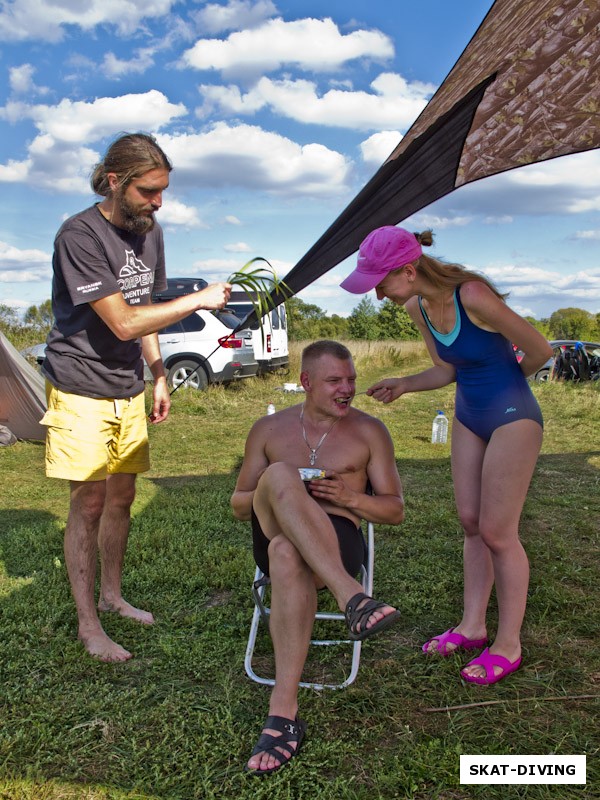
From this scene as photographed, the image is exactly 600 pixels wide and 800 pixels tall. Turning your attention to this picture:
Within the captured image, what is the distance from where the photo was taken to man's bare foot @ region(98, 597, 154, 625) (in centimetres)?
336

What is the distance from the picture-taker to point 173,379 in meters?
11.4

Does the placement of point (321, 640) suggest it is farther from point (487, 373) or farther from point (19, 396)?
point (19, 396)

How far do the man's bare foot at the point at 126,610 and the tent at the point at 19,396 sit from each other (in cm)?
483

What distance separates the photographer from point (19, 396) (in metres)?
7.82

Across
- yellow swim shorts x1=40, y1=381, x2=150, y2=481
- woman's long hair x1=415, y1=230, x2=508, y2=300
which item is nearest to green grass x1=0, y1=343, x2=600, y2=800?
yellow swim shorts x1=40, y1=381, x2=150, y2=481

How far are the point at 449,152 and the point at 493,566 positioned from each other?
1787mm

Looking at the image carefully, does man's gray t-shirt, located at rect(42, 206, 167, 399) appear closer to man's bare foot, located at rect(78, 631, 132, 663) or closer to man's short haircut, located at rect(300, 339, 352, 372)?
man's short haircut, located at rect(300, 339, 352, 372)

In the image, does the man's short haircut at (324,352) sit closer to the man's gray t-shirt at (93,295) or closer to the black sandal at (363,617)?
the man's gray t-shirt at (93,295)

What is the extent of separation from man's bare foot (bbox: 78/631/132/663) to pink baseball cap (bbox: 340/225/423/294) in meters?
1.84

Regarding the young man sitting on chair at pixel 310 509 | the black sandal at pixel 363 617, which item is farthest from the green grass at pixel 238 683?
the black sandal at pixel 363 617

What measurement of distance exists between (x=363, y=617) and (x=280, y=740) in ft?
1.69

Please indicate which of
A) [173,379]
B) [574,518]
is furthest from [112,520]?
[173,379]

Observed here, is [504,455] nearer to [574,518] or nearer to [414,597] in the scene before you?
[414,597]

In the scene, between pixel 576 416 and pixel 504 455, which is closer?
pixel 504 455
